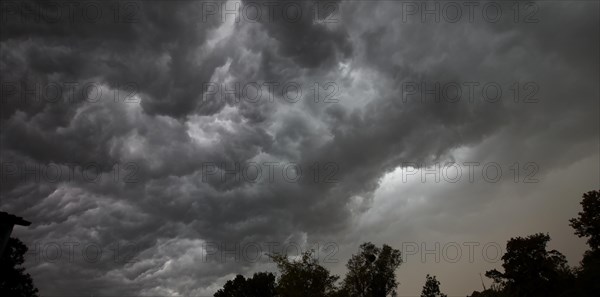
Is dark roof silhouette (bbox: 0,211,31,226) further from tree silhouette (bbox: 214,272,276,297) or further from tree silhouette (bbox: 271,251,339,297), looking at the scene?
tree silhouette (bbox: 214,272,276,297)

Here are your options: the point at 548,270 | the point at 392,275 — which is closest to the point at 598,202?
the point at 548,270

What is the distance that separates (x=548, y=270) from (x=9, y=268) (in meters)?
85.5

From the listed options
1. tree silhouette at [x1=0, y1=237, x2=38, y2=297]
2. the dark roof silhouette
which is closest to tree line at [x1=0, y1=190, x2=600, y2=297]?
tree silhouette at [x1=0, y1=237, x2=38, y2=297]

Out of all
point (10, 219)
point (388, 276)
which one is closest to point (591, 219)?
point (388, 276)

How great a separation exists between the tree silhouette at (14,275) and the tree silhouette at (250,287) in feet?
180

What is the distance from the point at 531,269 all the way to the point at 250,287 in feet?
219

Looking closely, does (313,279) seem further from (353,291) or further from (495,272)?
(495,272)

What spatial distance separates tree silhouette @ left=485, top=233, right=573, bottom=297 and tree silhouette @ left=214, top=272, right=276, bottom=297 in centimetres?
5704

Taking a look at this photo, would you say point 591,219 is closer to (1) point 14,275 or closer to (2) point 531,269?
(2) point 531,269

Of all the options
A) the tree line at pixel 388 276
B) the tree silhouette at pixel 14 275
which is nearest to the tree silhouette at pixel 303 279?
the tree line at pixel 388 276

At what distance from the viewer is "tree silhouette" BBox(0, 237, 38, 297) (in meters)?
46.3

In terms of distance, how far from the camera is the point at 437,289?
297 ft

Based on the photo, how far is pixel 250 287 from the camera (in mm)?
97938

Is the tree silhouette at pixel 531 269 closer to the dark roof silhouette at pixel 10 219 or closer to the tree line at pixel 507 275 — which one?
the tree line at pixel 507 275
